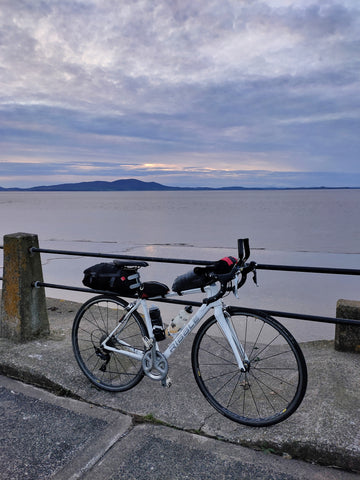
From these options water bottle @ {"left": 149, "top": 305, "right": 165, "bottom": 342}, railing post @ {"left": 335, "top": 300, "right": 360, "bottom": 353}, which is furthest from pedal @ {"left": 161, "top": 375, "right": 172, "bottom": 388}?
railing post @ {"left": 335, "top": 300, "right": 360, "bottom": 353}

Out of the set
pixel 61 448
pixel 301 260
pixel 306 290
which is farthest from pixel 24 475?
pixel 301 260

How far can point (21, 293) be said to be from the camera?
4172 mm

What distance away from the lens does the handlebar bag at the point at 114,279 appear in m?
3.00

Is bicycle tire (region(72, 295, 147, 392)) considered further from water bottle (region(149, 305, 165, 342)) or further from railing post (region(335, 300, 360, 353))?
railing post (region(335, 300, 360, 353))

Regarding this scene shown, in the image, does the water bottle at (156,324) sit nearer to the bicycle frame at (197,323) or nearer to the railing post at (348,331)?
the bicycle frame at (197,323)

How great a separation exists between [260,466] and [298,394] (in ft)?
1.66

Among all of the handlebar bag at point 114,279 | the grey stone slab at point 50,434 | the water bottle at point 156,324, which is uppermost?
the handlebar bag at point 114,279

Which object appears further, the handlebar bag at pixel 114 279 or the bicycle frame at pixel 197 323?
the handlebar bag at pixel 114 279

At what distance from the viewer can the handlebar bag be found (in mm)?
2996

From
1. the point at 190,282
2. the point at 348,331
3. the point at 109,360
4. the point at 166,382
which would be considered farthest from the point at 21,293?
the point at 348,331

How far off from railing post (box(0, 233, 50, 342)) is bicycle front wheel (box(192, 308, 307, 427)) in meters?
1.92

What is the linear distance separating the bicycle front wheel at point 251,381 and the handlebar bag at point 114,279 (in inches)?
25.2

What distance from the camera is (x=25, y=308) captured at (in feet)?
13.8

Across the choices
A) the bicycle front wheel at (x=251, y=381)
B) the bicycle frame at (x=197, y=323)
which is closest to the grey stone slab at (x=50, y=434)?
the bicycle frame at (x=197, y=323)
